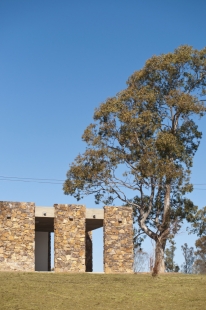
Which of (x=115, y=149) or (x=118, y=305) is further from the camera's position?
(x=115, y=149)

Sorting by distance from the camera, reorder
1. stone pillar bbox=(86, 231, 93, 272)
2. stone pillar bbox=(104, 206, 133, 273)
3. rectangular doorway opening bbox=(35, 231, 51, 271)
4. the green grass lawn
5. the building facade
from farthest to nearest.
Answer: stone pillar bbox=(86, 231, 93, 272) → rectangular doorway opening bbox=(35, 231, 51, 271) → stone pillar bbox=(104, 206, 133, 273) → the building facade → the green grass lawn

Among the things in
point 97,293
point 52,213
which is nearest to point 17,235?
point 52,213

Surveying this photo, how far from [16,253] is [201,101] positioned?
15047 millimetres

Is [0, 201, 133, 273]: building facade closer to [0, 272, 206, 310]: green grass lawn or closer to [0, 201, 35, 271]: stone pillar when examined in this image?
[0, 201, 35, 271]: stone pillar

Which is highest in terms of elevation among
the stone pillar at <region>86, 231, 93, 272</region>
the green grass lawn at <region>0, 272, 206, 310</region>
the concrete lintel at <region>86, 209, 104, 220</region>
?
the concrete lintel at <region>86, 209, 104, 220</region>

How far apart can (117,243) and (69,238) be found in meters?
2.62

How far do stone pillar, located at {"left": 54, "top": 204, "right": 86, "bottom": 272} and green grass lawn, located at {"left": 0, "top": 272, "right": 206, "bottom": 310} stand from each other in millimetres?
4540

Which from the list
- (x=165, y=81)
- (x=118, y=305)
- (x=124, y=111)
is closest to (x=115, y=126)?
(x=124, y=111)

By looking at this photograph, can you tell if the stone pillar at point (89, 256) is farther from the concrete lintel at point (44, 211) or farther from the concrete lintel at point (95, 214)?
the concrete lintel at point (44, 211)

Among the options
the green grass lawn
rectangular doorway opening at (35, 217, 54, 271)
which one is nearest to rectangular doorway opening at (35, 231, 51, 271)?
rectangular doorway opening at (35, 217, 54, 271)

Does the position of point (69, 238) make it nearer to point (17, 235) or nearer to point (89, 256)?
point (17, 235)

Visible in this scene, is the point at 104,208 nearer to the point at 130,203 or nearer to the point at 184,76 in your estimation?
the point at 130,203

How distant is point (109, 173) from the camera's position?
35.8 m

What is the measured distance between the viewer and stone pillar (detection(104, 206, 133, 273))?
1220 inches
